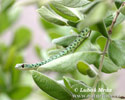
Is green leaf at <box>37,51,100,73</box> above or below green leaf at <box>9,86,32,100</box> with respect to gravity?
above

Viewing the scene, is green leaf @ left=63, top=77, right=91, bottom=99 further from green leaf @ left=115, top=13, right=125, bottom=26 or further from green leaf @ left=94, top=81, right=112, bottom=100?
green leaf @ left=115, top=13, right=125, bottom=26

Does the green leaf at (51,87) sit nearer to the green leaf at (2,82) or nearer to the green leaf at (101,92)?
the green leaf at (101,92)

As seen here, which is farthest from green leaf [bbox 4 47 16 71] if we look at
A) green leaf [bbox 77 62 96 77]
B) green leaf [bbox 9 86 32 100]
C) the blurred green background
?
green leaf [bbox 77 62 96 77]

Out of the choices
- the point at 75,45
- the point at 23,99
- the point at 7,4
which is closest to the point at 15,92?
the point at 23,99

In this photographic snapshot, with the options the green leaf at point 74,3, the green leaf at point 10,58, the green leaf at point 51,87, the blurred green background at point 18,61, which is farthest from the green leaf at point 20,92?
the green leaf at point 74,3

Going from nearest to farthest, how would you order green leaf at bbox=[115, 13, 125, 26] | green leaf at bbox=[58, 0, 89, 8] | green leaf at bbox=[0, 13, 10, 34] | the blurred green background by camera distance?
1. green leaf at bbox=[58, 0, 89, 8]
2. green leaf at bbox=[115, 13, 125, 26]
3. the blurred green background
4. green leaf at bbox=[0, 13, 10, 34]

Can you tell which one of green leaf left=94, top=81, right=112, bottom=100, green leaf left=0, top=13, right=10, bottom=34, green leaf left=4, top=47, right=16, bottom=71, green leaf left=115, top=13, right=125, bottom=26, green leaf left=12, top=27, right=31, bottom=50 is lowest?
green leaf left=4, top=47, right=16, bottom=71

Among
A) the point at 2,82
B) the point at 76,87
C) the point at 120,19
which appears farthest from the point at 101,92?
the point at 2,82
